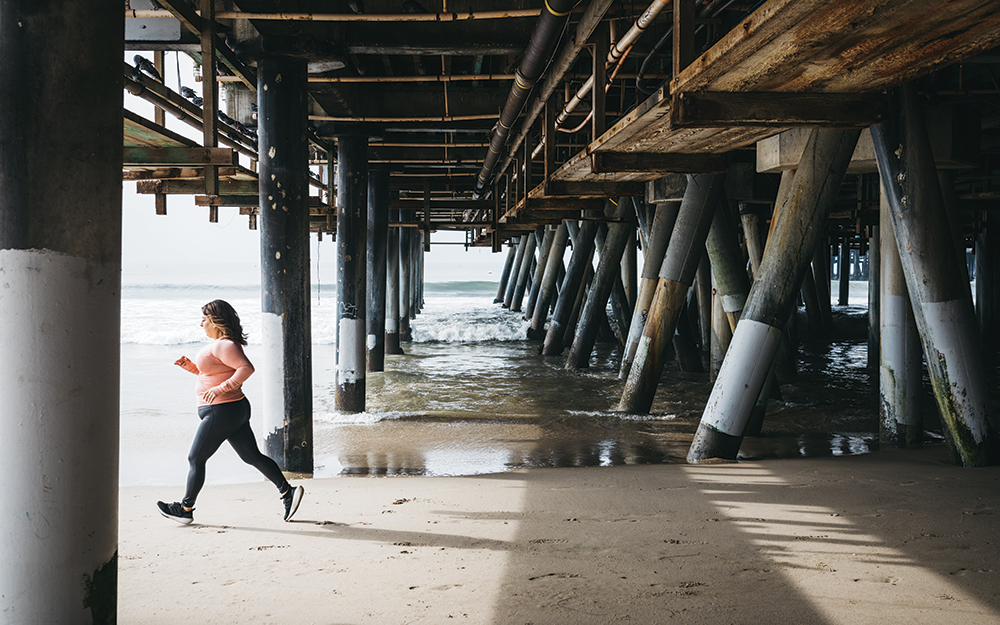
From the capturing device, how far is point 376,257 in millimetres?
11352

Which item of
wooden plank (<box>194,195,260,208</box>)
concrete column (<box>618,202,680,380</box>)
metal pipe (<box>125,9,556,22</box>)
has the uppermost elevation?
metal pipe (<box>125,9,556,22</box>)

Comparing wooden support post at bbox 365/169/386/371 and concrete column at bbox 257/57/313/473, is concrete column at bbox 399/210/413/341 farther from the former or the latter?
concrete column at bbox 257/57/313/473

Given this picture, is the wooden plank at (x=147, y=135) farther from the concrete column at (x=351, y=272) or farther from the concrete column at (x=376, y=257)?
the concrete column at (x=376, y=257)

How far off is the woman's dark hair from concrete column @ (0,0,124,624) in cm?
203

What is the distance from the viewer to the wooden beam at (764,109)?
4.22m

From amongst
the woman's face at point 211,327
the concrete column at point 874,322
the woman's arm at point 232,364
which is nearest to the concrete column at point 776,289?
the woman's arm at point 232,364

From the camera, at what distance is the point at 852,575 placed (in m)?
3.14

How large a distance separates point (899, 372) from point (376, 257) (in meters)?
7.46

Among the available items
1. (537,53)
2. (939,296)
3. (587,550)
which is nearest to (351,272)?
(537,53)

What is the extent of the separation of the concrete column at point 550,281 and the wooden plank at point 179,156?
10668mm

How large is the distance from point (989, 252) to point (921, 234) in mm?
11859

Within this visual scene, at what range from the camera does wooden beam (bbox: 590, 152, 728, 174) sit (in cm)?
614

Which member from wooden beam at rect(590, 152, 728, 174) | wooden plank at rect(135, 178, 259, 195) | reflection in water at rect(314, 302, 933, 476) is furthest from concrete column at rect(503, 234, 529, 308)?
wooden beam at rect(590, 152, 728, 174)

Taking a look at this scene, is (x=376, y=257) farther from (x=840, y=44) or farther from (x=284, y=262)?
(x=840, y=44)
